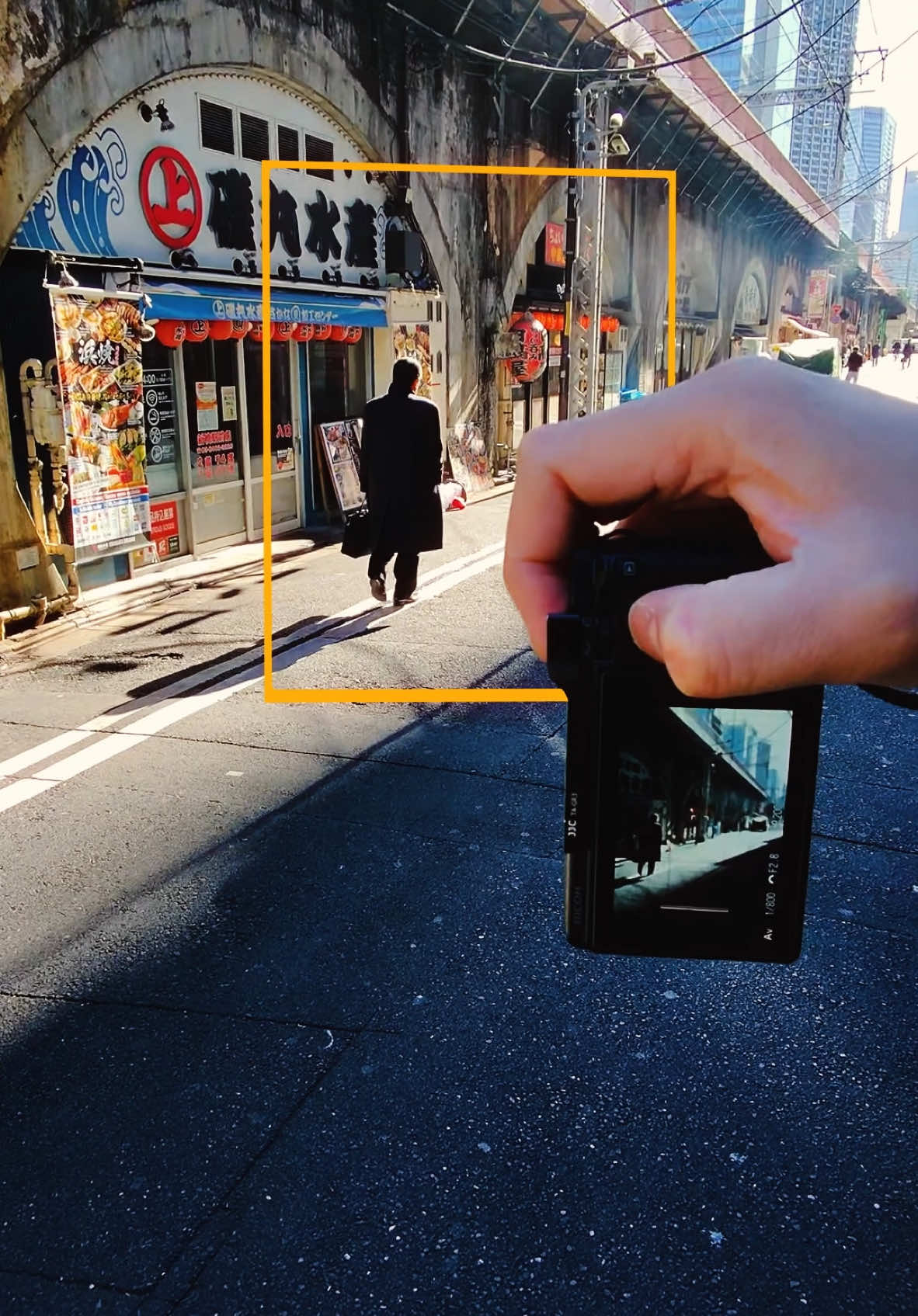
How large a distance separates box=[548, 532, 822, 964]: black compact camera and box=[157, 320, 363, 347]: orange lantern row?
999 centimetres

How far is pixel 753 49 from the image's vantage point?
3931 cm

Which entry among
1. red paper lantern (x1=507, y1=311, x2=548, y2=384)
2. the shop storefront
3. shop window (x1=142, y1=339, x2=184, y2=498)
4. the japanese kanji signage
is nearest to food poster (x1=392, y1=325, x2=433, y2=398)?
the shop storefront

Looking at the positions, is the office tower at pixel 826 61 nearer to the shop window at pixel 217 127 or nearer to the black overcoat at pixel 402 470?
the shop window at pixel 217 127

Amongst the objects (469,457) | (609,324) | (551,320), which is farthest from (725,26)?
(469,457)

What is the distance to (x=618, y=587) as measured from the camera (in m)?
1.21

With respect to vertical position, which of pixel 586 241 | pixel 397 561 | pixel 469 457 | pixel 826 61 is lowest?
pixel 397 561

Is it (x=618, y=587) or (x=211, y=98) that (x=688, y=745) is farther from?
(x=211, y=98)

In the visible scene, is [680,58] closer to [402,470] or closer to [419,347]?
[419,347]

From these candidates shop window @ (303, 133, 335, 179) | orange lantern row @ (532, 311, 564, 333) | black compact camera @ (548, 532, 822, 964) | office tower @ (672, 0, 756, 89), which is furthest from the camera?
Result: office tower @ (672, 0, 756, 89)

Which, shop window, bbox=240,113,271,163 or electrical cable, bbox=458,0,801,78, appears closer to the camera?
electrical cable, bbox=458,0,801,78

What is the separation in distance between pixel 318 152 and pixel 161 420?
15.7 feet

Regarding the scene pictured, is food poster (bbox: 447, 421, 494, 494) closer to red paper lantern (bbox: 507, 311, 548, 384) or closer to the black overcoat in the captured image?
red paper lantern (bbox: 507, 311, 548, 384)

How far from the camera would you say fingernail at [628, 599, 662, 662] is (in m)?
1.13

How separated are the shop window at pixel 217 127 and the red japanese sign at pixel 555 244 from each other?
9.38m
